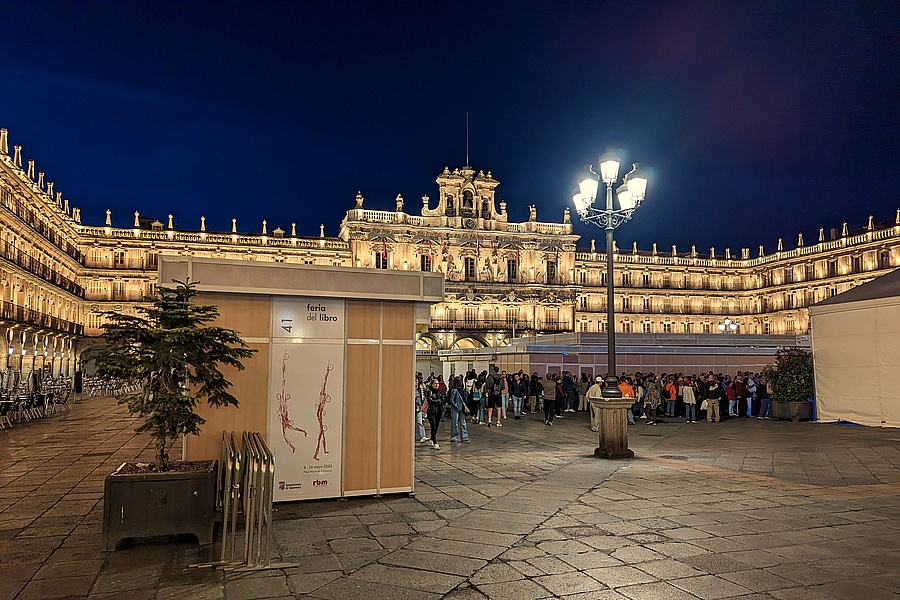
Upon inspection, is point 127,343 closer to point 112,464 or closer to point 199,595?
point 199,595

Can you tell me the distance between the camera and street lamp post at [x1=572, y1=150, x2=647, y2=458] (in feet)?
36.3

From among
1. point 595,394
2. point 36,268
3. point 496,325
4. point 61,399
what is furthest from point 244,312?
point 496,325

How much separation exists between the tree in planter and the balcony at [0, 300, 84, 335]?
30.6 m

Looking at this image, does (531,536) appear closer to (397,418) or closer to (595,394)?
(397,418)

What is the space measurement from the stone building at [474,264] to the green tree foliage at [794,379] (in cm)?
3010

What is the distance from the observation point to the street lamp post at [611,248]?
36.3ft

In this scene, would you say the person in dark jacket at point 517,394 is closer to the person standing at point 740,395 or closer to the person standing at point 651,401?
the person standing at point 651,401

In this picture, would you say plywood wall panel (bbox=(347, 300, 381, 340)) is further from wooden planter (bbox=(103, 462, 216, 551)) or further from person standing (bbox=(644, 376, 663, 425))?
person standing (bbox=(644, 376, 663, 425))

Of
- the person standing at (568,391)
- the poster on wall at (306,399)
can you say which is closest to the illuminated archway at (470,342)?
the person standing at (568,391)

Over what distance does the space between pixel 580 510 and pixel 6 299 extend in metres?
34.8

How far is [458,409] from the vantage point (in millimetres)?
13633

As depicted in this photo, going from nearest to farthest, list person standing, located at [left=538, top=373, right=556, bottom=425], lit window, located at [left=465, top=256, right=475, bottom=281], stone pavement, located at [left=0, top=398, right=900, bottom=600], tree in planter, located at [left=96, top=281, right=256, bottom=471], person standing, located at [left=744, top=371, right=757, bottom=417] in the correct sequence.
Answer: stone pavement, located at [left=0, top=398, right=900, bottom=600]
tree in planter, located at [left=96, top=281, right=256, bottom=471]
person standing, located at [left=538, top=373, right=556, bottom=425]
person standing, located at [left=744, top=371, right=757, bottom=417]
lit window, located at [left=465, top=256, right=475, bottom=281]

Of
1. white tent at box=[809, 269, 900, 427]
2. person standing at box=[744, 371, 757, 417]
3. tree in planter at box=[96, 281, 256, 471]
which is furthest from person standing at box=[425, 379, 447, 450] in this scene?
person standing at box=[744, 371, 757, 417]

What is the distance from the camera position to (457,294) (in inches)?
2285
